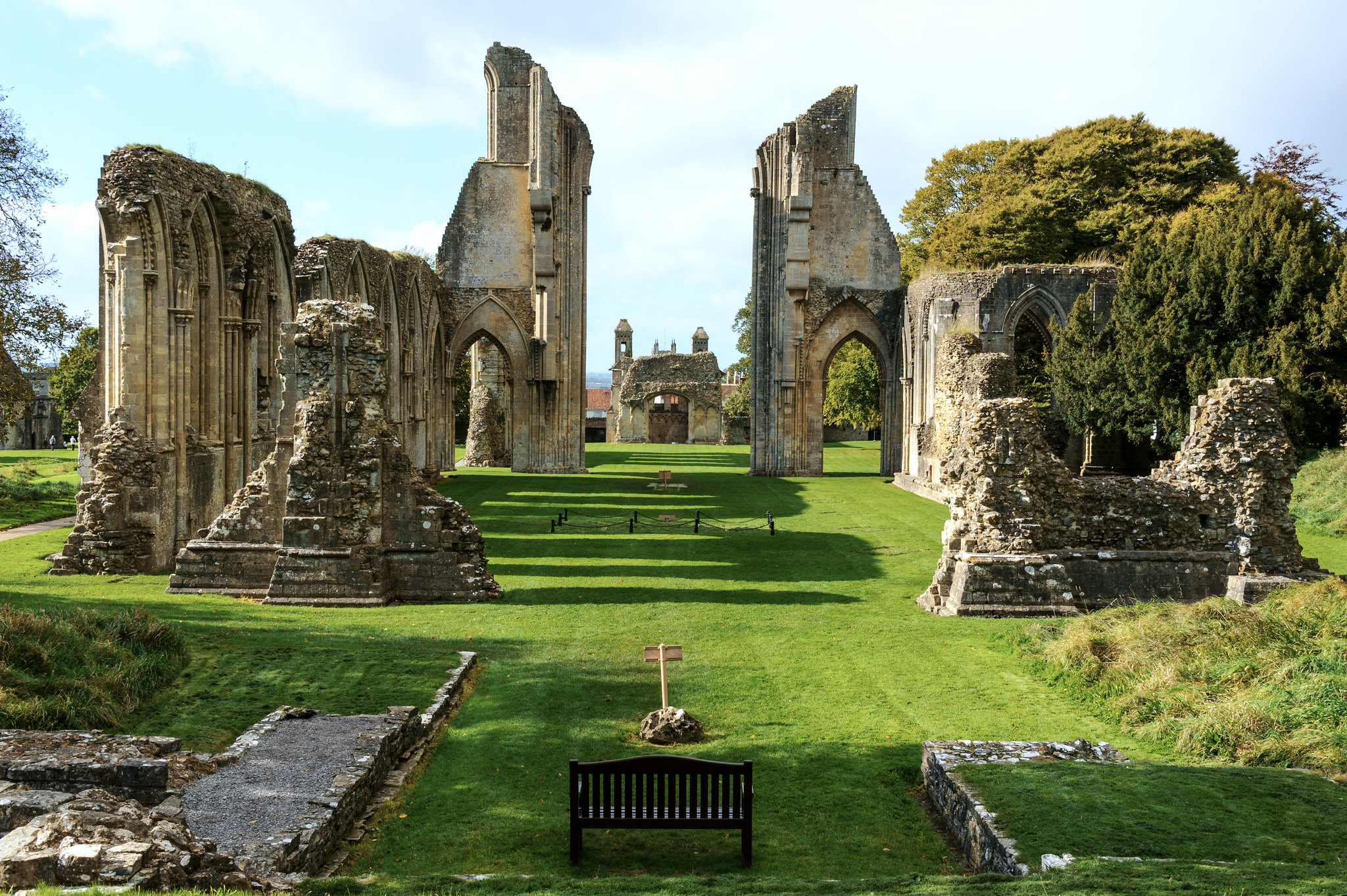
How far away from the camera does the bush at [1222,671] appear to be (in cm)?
691

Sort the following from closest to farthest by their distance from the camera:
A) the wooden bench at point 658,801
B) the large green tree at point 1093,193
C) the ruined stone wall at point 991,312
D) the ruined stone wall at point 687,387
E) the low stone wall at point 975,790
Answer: the low stone wall at point 975,790, the wooden bench at point 658,801, the ruined stone wall at point 991,312, the large green tree at point 1093,193, the ruined stone wall at point 687,387

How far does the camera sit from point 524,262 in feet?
115

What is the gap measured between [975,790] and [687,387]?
5586cm

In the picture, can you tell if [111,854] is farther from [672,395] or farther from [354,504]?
[672,395]

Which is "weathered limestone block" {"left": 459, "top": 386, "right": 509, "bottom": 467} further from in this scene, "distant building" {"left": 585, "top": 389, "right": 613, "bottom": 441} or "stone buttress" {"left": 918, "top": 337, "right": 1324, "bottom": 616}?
"stone buttress" {"left": 918, "top": 337, "right": 1324, "bottom": 616}

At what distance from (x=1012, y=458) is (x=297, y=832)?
9.37 metres

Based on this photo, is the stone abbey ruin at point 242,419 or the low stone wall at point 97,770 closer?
the low stone wall at point 97,770

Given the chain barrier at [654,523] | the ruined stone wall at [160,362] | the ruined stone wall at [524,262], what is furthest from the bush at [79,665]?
the ruined stone wall at [524,262]

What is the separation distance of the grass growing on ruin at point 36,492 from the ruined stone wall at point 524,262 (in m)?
12.7

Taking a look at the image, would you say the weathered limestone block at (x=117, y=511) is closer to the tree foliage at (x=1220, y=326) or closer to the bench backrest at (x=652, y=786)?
the bench backrest at (x=652, y=786)

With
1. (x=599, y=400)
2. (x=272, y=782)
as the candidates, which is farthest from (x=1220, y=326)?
(x=599, y=400)

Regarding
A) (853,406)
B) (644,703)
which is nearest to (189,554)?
(644,703)

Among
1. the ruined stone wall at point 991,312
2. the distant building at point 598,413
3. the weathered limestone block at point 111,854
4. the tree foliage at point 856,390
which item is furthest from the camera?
the distant building at point 598,413

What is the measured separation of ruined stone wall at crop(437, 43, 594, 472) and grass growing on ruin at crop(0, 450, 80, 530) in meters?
12.7
